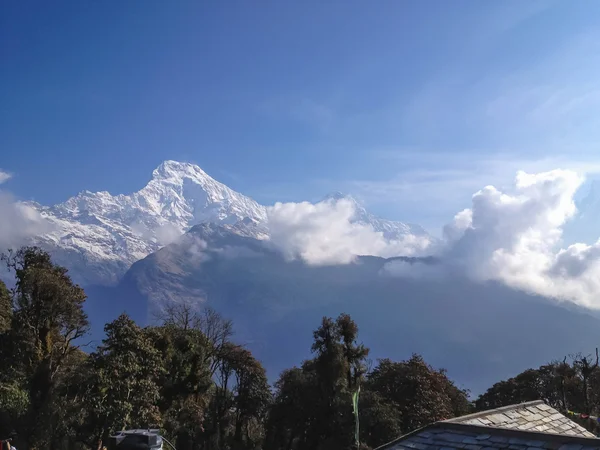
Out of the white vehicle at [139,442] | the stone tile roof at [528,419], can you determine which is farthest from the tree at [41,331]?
the stone tile roof at [528,419]

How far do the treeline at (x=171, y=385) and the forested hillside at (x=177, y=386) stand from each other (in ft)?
0.21

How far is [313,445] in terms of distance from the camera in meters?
31.7

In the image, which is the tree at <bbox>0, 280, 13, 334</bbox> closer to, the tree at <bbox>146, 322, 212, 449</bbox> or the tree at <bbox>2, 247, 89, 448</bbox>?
the tree at <bbox>2, 247, 89, 448</bbox>

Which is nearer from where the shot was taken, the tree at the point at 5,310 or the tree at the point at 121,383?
the tree at the point at 121,383

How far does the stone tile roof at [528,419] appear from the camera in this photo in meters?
10.5

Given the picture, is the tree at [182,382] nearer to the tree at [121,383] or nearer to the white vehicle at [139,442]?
the tree at [121,383]

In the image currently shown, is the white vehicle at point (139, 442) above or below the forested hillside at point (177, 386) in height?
below

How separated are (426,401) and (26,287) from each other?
86.6 feet

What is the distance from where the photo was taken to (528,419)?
11.2 metres

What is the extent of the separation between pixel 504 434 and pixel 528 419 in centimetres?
306

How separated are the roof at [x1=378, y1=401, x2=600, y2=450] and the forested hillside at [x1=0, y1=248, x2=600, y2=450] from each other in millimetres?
16587

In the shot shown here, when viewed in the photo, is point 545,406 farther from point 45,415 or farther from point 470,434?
point 45,415

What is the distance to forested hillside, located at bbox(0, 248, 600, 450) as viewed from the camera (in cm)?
2300

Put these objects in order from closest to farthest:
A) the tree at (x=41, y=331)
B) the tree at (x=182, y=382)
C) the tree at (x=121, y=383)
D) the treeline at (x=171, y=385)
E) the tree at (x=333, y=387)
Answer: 1. the tree at (x=121, y=383)
2. the treeline at (x=171, y=385)
3. the tree at (x=41, y=331)
4. the tree at (x=333, y=387)
5. the tree at (x=182, y=382)
